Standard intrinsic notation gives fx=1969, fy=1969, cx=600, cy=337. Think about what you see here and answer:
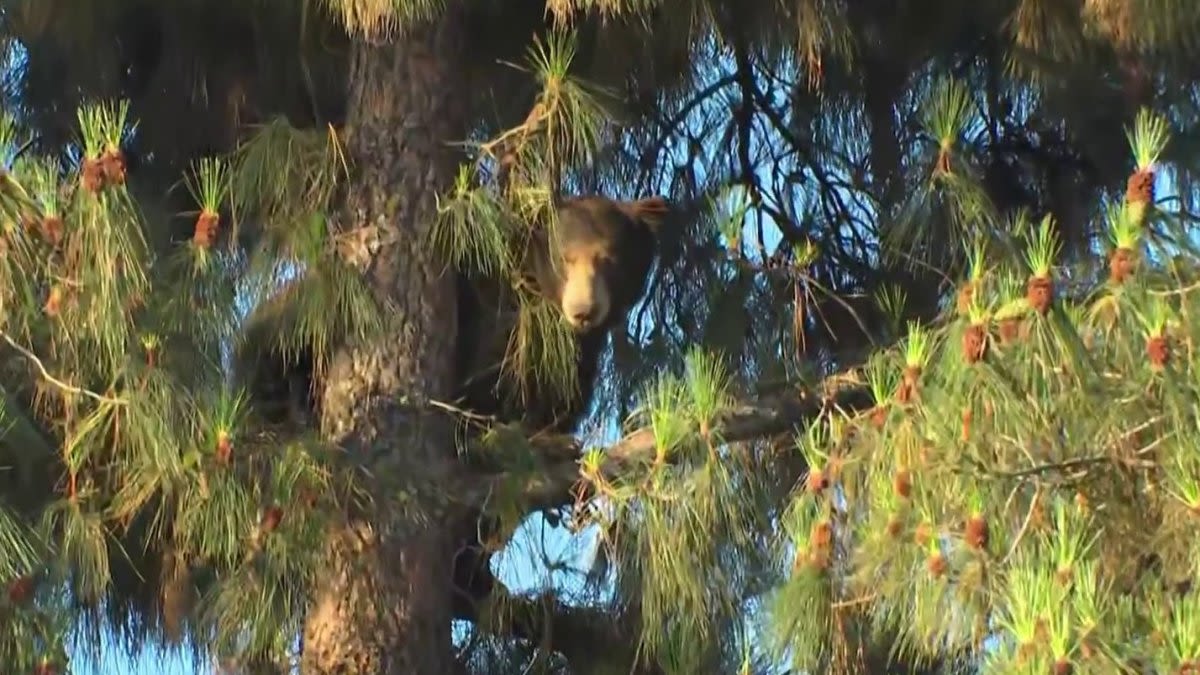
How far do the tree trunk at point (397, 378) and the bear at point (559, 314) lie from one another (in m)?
0.11

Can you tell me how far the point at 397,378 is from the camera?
10.9 ft

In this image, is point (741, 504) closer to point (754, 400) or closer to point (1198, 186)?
point (754, 400)

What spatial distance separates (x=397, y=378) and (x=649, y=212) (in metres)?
0.68

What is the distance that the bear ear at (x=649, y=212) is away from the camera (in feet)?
12.3

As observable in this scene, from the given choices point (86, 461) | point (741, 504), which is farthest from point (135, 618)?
point (741, 504)

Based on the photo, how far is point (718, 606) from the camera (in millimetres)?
3061

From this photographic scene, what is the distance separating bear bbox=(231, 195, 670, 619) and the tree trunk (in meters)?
0.11

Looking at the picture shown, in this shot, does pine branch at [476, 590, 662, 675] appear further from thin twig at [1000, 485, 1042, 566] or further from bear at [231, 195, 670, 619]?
thin twig at [1000, 485, 1042, 566]

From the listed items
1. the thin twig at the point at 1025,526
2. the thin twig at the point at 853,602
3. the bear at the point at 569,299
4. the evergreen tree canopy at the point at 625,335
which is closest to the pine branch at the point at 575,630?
the evergreen tree canopy at the point at 625,335

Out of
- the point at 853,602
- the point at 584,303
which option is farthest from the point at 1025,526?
the point at 584,303

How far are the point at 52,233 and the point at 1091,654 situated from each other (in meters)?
1.51

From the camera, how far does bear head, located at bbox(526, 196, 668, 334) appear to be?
339 centimetres

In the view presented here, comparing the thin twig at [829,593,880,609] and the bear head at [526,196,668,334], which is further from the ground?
the bear head at [526,196,668,334]

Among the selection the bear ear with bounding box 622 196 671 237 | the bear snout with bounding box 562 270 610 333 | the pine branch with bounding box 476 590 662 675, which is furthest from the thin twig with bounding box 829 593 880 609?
the bear ear with bounding box 622 196 671 237
